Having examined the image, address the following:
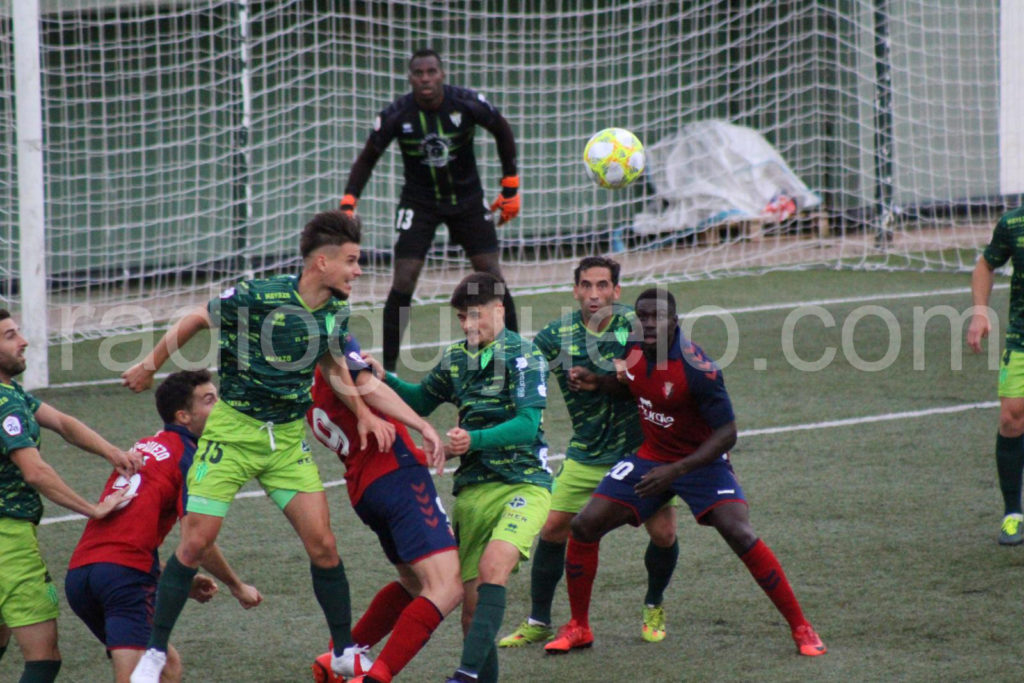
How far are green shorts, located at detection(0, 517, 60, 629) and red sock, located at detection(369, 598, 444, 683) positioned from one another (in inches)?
45.1

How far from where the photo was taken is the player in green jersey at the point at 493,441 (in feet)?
16.2

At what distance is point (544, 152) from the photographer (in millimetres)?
16672

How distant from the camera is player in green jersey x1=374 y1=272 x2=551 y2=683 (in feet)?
16.2

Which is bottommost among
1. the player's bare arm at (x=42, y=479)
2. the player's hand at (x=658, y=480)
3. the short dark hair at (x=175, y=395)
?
the player's hand at (x=658, y=480)

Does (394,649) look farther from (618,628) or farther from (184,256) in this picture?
(184,256)

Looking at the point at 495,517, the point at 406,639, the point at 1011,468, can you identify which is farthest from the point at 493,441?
the point at 1011,468

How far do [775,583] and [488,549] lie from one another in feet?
3.96

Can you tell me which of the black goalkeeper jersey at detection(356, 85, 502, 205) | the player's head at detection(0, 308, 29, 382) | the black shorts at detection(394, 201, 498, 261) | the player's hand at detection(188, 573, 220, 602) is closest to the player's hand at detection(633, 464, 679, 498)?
the player's hand at detection(188, 573, 220, 602)

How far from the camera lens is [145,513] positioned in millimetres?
4855

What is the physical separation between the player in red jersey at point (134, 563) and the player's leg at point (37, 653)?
20 centimetres

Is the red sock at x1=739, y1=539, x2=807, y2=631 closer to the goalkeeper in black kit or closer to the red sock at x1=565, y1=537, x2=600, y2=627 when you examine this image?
the red sock at x1=565, y1=537, x2=600, y2=627

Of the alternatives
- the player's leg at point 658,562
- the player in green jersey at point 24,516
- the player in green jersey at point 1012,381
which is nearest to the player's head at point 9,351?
the player in green jersey at point 24,516

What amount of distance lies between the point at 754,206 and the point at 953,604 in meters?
11.6

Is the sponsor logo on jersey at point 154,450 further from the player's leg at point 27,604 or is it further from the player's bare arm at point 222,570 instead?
the player's leg at point 27,604
